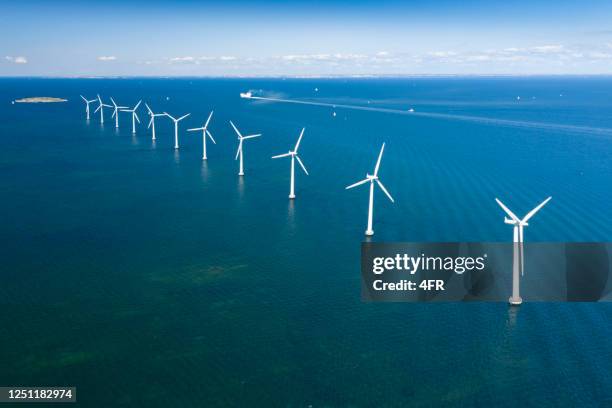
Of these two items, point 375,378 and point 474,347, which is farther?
point 474,347

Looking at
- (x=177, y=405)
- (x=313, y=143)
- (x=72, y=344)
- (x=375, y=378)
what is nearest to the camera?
(x=177, y=405)

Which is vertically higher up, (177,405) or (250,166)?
(250,166)

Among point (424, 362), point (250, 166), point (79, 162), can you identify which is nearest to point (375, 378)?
point (424, 362)

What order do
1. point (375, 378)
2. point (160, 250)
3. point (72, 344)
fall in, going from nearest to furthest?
point (375, 378) < point (72, 344) < point (160, 250)

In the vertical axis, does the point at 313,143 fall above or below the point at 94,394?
above

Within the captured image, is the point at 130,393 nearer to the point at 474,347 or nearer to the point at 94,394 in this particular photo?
the point at 94,394

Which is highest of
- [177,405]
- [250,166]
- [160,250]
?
[250,166]

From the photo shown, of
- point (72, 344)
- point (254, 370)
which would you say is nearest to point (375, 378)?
point (254, 370)

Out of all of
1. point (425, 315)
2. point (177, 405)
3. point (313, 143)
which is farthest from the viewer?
point (313, 143)

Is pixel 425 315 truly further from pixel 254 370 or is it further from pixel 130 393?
pixel 130 393
